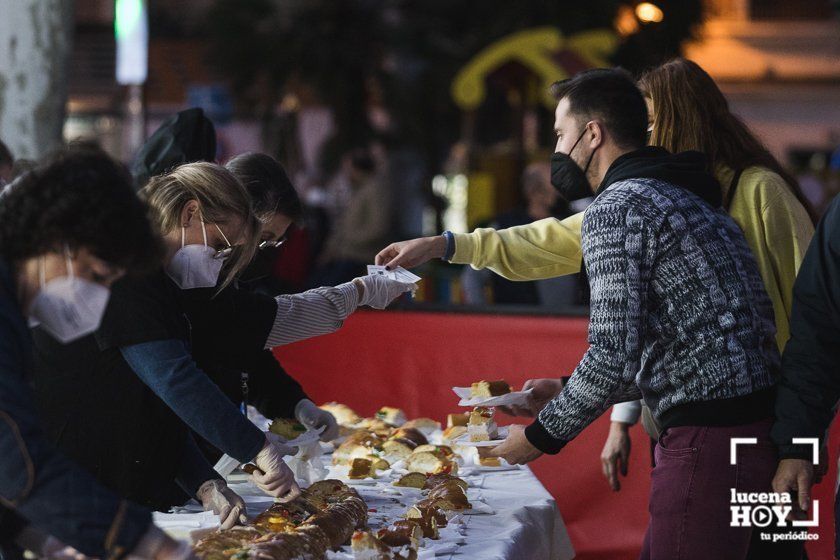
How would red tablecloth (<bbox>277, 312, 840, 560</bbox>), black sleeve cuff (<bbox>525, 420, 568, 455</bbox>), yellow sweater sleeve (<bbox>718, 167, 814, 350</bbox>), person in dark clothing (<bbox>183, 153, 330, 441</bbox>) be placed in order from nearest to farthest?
black sleeve cuff (<bbox>525, 420, 568, 455</bbox>)
person in dark clothing (<bbox>183, 153, 330, 441</bbox>)
yellow sweater sleeve (<bbox>718, 167, 814, 350</bbox>)
red tablecloth (<bbox>277, 312, 840, 560</bbox>)

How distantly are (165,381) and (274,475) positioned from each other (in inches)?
13.6

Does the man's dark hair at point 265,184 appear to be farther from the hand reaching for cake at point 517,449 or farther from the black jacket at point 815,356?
the black jacket at point 815,356

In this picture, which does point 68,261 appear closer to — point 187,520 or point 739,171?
point 187,520

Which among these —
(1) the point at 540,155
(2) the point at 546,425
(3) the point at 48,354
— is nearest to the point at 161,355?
(3) the point at 48,354

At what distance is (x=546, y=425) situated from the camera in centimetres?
247

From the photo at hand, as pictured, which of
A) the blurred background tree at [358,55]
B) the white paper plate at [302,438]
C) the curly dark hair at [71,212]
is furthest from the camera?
the blurred background tree at [358,55]

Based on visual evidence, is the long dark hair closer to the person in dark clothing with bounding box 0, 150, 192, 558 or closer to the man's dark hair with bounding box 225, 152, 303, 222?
the man's dark hair with bounding box 225, 152, 303, 222

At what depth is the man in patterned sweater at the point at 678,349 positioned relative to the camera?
7.77ft

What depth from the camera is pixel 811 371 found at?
7.97 ft

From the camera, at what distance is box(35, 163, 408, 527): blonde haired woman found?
2.34 metres

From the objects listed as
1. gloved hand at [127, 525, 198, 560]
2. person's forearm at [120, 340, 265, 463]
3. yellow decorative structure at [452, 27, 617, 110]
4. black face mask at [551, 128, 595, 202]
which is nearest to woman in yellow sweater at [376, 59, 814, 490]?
black face mask at [551, 128, 595, 202]

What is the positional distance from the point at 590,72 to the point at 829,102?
20.2 m

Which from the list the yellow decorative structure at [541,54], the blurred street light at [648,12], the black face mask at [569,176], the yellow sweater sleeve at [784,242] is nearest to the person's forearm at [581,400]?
the black face mask at [569,176]

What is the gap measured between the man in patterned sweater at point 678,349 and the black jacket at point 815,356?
0.05m
